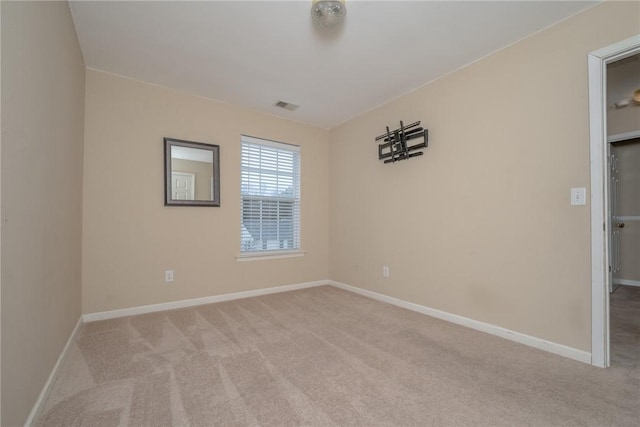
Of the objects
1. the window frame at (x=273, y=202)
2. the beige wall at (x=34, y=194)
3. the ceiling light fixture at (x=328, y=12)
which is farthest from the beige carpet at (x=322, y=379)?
the ceiling light fixture at (x=328, y=12)

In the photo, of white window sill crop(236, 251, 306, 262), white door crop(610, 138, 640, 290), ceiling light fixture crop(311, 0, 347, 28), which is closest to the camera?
ceiling light fixture crop(311, 0, 347, 28)

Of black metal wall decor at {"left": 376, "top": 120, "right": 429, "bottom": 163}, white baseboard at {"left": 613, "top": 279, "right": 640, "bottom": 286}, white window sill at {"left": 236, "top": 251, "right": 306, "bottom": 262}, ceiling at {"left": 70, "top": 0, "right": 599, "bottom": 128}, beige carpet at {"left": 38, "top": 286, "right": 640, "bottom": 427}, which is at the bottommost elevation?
beige carpet at {"left": 38, "top": 286, "right": 640, "bottom": 427}

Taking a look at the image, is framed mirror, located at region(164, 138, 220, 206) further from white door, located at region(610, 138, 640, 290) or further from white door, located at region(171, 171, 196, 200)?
white door, located at region(610, 138, 640, 290)

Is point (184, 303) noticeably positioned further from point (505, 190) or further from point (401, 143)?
point (505, 190)

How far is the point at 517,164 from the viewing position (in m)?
2.24

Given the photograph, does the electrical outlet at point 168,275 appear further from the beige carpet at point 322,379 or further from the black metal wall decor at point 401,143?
the black metal wall decor at point 401,143

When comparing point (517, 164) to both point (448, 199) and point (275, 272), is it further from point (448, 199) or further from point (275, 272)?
point (275, 272)

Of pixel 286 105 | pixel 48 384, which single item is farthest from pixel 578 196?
pixel 48 384

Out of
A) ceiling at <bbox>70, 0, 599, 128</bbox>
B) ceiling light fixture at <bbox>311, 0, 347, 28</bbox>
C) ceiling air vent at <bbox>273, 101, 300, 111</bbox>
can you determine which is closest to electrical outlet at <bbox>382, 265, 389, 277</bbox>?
ceiling at <bbox>70, 0, 599, 128</bbox>

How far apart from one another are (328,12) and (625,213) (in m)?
5.06

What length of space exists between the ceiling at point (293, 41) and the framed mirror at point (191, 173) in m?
0.65

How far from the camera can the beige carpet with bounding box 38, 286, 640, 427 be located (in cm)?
136

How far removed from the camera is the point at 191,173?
3176 millimetres

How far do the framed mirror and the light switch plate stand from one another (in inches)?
131
